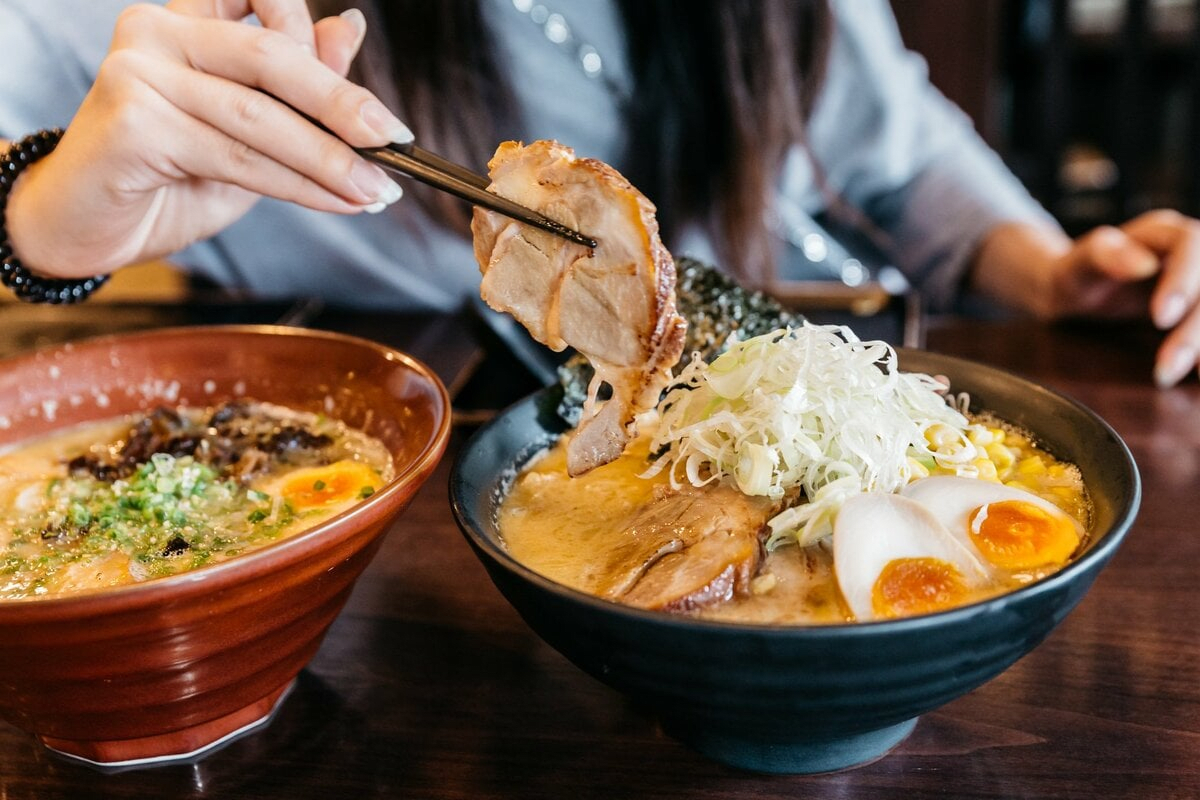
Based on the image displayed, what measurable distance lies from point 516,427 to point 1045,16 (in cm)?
511

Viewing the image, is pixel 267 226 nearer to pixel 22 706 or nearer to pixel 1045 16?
pixel 22 706

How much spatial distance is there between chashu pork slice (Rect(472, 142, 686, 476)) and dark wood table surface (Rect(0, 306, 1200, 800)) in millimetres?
325

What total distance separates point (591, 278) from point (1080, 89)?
223 inches

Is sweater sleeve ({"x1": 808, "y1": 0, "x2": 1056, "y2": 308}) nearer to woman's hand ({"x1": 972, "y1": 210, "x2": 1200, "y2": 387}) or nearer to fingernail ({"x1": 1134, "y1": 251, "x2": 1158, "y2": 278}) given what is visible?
woman's hand ({"x1": 972, "y1": 210, "x2": 1200, "y2": 387})

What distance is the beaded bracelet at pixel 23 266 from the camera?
1643mm

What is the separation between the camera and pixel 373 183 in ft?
4.32

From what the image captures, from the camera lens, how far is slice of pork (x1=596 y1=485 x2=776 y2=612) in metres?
1.01

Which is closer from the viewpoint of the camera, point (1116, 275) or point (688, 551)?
point (688, 551)

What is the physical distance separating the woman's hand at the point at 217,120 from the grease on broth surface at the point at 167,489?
0.37 metres

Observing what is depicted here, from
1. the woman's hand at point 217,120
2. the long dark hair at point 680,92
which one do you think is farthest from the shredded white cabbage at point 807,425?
the long dark hair at point 680,92

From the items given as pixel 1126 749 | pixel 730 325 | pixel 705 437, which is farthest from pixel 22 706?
pixel 1126 749

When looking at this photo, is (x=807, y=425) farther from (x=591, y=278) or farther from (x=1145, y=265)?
(x=1145, y=265)

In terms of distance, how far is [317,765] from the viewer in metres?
1.13

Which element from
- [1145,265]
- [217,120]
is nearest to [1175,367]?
[1145,265]
